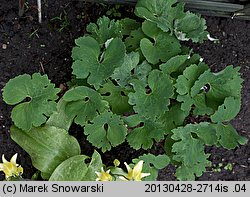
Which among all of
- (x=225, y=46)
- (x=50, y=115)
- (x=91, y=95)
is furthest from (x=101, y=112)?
(x=225, y=46)

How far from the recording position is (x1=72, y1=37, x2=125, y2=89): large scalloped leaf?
84.0 inches

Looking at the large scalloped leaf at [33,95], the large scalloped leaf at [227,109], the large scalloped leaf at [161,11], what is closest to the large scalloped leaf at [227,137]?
the large scalloped leaf at [227,109]

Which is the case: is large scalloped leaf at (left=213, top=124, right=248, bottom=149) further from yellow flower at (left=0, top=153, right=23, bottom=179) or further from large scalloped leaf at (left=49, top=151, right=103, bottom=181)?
yellow flower at (left=0, top=153, right=23, bottom=179)

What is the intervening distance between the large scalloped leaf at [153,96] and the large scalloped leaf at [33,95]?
0.34m

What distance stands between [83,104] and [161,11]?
54 centimetres

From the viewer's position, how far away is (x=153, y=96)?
7.05 ft

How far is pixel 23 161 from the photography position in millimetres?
2561

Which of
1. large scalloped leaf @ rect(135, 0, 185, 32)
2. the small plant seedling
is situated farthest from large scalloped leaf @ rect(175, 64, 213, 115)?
the small plant seedling

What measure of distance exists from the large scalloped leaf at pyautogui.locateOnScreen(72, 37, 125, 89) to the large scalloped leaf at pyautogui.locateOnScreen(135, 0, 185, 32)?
0.19 m

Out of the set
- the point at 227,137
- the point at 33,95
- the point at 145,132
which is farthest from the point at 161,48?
the point at 33,95

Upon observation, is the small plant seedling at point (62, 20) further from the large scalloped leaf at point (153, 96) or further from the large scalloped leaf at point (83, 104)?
the large scalloped leaf at point (153, 96)

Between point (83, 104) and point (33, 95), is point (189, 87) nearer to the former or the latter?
point (83, 104)

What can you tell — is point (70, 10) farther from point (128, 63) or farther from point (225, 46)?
point (225, 46)

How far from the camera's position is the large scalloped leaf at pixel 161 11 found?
222 cm
